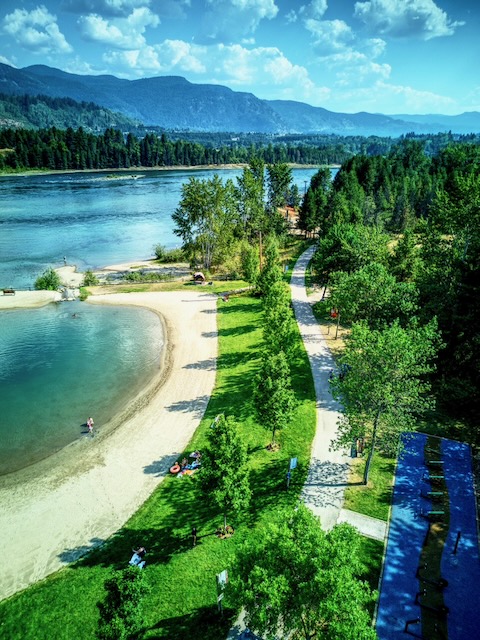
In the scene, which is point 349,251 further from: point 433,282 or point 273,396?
point 273,396

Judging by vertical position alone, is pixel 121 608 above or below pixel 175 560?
above

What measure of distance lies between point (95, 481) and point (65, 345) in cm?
2252

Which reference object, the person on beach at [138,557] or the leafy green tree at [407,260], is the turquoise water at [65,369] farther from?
the leafy green tree at [407,260]

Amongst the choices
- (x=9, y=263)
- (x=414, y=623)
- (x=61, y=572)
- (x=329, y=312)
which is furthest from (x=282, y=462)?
(x=9, y=263)

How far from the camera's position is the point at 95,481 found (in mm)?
25000

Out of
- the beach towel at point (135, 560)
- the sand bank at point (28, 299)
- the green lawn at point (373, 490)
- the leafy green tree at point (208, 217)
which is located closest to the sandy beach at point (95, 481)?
the beach towel at point (135, 560)

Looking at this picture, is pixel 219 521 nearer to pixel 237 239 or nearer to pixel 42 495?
pixel 42 495

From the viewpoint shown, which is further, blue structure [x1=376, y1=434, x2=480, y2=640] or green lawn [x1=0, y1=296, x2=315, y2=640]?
green lawn [x1=0, y1=296, x2=315, y2=640]

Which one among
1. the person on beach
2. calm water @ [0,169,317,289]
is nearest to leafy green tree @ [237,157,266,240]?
calm water @ [0,169,317,289]

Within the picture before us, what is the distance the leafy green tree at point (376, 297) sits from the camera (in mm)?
30531

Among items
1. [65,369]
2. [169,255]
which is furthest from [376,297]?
[169,255]

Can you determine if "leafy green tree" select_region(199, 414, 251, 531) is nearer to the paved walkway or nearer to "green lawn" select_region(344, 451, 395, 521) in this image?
the paved walkway

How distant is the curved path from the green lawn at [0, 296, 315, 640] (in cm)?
67

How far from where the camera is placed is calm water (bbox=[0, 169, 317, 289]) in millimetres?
79312
